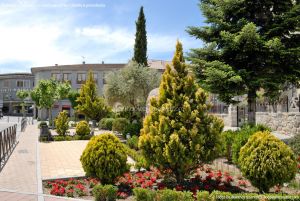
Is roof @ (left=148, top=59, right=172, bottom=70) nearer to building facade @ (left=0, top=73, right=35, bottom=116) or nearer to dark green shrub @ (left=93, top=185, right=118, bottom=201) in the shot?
building facade @ (left=0, top=73, right=35, bottom=116)

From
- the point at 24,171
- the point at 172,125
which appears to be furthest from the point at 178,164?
the point at 24,171

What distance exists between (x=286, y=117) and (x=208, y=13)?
9.30 m

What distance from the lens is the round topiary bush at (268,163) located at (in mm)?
8492

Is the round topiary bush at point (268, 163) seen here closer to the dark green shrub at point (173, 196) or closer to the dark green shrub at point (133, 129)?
the dark green shrub at point (173, 196)

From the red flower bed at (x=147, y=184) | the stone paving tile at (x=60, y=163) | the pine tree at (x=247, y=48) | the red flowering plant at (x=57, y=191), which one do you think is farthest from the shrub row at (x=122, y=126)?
the red flowering plant at (x=57, y=191)

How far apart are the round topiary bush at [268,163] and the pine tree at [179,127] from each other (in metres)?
1.21

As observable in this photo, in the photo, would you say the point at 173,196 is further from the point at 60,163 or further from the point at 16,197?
the point at 60,163

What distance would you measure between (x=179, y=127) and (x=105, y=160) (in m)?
2.39

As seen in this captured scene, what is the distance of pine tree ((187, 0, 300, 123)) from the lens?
1506cm

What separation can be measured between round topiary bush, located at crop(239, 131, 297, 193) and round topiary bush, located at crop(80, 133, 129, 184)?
3583 mm

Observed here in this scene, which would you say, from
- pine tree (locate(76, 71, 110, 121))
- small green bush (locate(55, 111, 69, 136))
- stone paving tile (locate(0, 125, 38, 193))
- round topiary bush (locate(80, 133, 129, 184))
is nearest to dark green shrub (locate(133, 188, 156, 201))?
round topiary bush (locate(80, 133, 129, 184))

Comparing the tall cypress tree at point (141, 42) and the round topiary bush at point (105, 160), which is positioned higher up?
the tall cypress tree at point (141, 42)

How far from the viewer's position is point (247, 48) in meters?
15.2

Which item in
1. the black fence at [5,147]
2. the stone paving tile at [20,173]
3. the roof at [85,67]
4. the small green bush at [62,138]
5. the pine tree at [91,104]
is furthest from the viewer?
the roof at [85,67]
